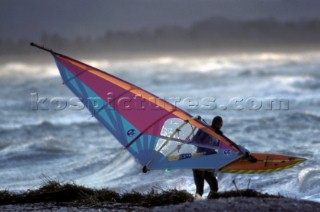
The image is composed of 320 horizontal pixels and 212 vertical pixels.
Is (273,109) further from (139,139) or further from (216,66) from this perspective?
(216,66)

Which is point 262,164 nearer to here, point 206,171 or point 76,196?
point 206,171

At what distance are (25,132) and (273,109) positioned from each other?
34.7ft

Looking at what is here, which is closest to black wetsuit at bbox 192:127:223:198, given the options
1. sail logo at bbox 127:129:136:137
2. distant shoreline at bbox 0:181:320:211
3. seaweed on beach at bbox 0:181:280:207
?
distant shoreline at bbox 0:181:320:211

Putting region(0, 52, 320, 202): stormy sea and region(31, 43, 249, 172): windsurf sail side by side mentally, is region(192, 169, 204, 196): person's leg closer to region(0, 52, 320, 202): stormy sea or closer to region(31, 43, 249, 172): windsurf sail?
region(31, 43, 249, 172): windsurf sail

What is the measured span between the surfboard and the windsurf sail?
111 millimetres

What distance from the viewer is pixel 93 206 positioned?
1013 centimetres

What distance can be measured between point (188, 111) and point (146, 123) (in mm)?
22988

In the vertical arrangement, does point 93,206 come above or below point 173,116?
below

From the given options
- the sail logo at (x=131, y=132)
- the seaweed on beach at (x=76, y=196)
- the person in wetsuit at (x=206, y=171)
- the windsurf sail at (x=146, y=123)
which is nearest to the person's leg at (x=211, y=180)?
the person in wetsuit at (x=206, y=171)

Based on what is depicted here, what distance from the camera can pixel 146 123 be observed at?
1059 cm

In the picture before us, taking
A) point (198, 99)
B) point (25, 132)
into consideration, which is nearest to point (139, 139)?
point (25, 132)

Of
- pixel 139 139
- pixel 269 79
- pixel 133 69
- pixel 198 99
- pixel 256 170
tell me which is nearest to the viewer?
pixel 256 170

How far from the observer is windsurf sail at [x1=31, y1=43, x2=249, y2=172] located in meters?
10.1

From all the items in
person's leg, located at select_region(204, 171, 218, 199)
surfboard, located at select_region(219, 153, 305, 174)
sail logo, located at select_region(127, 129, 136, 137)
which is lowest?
person's leg, located at select_region(204, 171, 218, 199)
